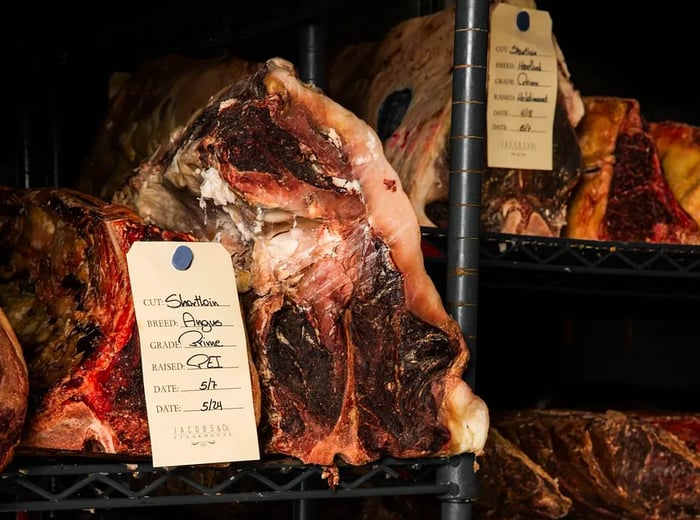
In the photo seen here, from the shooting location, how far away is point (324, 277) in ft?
4.82

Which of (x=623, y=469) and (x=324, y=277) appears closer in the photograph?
(x=324, y=277)

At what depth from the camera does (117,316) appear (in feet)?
4.45

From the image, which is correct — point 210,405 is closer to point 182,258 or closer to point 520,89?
point 182,258

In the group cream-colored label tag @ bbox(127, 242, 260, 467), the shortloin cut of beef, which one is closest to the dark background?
the shortloin cut of beef

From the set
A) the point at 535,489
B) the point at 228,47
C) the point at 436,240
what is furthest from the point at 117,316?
the point at 228,47

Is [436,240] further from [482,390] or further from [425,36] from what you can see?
[482,390]

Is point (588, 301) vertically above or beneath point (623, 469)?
above

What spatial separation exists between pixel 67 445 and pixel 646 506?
999 millimetres

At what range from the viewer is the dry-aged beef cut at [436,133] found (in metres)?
1.88

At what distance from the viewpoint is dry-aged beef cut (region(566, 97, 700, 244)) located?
2.02 meters

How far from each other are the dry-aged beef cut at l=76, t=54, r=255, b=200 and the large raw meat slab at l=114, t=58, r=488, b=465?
2.36 feet

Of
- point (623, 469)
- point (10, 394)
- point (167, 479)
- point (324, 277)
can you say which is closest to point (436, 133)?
point (324, 277)

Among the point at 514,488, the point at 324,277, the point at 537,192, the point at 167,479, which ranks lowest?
the point at 514,488

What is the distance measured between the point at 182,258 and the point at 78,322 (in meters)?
0.14
